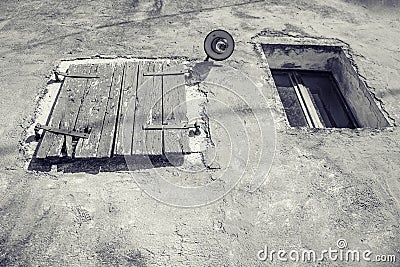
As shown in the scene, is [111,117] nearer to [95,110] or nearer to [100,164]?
[95,110]

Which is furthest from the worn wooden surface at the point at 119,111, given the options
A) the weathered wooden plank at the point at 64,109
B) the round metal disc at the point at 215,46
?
the round metal disc at the point at 215,46

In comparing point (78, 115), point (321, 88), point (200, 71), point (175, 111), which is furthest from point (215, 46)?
point (78, 115)

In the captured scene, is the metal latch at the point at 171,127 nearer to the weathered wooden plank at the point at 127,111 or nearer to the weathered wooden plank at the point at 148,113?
the weathered wooden plank at the point at 148,113

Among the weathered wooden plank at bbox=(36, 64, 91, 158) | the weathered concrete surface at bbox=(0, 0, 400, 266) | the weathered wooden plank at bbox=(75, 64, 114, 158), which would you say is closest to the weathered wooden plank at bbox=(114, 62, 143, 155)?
the weathered wooden plank at bbox=(75, 64, 114, 158)

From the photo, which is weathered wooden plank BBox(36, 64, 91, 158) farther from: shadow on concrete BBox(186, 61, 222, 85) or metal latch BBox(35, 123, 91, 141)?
shadow on concrete BBox(186, 61, 222, 85)

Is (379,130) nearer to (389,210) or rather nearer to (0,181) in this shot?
(389,210)

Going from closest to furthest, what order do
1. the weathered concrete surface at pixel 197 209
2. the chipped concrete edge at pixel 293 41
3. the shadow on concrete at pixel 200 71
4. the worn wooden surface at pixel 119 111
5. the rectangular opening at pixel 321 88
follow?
the weathered concrete surface at pixel 197 209 < the worn wooden surface at pixel 119 111 < the shadow on concrete at pixel 200 71 < the rectangular opening at pixel 321 88 < the chipped concrete edge at pixel 293 41

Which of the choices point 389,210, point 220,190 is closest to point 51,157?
point 220,190
